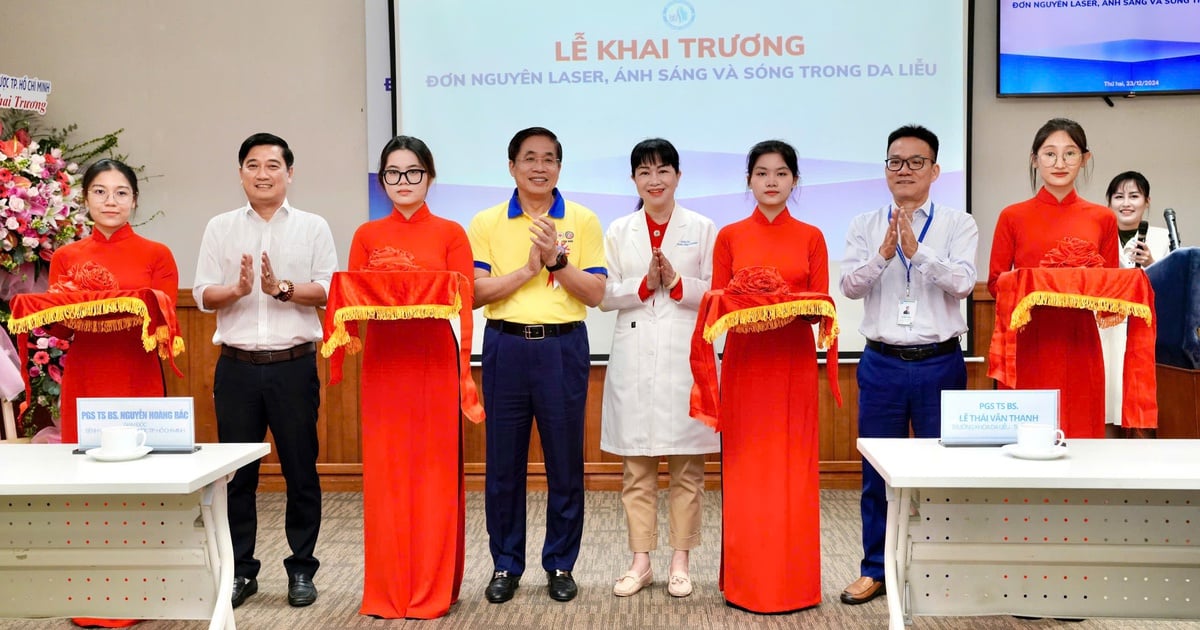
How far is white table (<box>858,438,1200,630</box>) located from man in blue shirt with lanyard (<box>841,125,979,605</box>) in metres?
0.77

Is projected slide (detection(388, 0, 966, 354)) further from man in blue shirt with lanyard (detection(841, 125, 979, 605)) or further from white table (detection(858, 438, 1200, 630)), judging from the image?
white table (detection(858, 438, 1200, 630))

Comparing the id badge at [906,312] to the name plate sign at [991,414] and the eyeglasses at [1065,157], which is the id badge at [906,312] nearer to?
the eyeglasses at [1065,157]

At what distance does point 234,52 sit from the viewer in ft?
17.6

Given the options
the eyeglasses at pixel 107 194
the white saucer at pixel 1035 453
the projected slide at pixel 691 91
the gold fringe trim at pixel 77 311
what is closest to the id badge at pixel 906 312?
the white saucer at pixel 1035 453

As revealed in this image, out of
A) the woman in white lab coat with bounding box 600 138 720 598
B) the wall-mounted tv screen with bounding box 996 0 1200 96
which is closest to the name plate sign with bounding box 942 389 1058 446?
the woman in white lab coat with bounding box 600 138 720 598

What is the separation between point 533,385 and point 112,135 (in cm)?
340

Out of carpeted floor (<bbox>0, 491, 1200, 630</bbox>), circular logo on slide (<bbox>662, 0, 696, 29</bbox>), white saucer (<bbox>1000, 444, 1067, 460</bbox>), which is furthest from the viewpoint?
circular logo on slide (<bbox>662, 0, 696, 29</bbox>)

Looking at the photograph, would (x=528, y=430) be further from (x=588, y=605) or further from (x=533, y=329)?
(x=588, y=605)

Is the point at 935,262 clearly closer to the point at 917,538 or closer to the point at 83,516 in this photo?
the point at 917,538

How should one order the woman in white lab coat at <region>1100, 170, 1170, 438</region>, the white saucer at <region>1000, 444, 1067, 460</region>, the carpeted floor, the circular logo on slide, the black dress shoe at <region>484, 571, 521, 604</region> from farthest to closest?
the circular logo on slide, the woman in white lab coat at <region>1100, 170, 1170, 438</region>, the black dress shoe at <region>484, 571, 521, 604</region>, the carpeted floor, the white saucer at <region>1000, 444, 1067, 460</region>

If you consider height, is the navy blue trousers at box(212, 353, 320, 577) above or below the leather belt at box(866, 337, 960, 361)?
below

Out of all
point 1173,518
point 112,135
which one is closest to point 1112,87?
point 1173,518

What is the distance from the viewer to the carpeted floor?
3119 millimetres

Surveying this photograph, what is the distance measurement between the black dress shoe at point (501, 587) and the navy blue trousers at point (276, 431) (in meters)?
0.65
